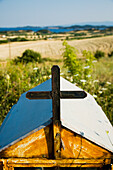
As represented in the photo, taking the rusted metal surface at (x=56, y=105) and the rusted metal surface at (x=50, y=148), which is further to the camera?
the rusted metal surface at (x=50, y=148)

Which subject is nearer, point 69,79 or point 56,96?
point 56,96

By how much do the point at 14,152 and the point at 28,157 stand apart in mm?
97

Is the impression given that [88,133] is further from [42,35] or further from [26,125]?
[42,35]

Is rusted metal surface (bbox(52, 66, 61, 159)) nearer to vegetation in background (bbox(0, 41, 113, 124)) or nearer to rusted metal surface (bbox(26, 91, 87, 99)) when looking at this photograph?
rusted metal surface (bbox(26, 91, 87, 99))

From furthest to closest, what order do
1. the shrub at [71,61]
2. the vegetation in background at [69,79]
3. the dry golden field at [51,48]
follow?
the dry golden field at [51,48], the shrub at [71,61], the vegetation in background at [69,79]

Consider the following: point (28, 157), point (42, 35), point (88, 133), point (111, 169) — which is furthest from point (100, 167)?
point (42, 35)

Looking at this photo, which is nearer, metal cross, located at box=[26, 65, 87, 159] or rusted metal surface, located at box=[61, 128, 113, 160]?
metal cross, located at box=[26, 65, 87, 159]

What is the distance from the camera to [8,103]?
3361 mm

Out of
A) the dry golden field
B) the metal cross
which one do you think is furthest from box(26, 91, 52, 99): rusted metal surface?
the dry golden field

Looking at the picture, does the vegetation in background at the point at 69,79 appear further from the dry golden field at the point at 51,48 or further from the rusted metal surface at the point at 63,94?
the dry golden field at the point at 51,48

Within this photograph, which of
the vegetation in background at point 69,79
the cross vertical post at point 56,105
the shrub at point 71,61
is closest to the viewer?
the cross vertical post at point 56,105

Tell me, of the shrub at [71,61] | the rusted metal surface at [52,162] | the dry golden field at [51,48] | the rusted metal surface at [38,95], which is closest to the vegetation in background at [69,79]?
the shrub at [71,61]

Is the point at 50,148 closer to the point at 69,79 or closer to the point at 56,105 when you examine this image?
the point at 56,105

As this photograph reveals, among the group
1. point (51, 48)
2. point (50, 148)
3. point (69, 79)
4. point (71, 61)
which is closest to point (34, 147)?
point (50, 148)
